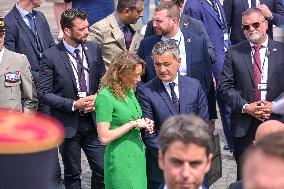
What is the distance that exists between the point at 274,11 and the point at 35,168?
315 inches

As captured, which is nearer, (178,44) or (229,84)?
(229,84)

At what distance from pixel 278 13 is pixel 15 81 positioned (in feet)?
13.7

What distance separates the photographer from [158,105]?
647 cm

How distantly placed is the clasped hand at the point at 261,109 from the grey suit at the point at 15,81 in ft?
7.24

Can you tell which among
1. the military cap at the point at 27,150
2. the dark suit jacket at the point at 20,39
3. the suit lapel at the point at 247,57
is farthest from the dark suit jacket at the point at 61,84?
the military cap at the point at 27,150

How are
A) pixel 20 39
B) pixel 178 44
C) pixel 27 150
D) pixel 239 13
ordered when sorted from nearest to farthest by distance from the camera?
1. pixel 27 150
2. pixel 178 44
3. pixel 20 39
4. pixel 239 13

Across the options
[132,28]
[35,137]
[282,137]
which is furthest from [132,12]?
[35,137]

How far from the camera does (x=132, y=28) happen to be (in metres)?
8.08

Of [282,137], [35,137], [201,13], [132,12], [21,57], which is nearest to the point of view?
[35,137]

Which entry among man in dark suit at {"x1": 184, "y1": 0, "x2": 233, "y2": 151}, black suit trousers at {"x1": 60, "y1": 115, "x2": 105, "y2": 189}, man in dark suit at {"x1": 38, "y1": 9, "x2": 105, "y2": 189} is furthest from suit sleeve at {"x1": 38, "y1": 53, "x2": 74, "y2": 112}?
man in dark suit at {"x1": 184, "y1": 0, "x2": 233, "y2": 151}

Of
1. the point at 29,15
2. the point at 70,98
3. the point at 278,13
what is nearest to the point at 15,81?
the point at 70,98

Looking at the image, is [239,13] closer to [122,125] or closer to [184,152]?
[122,125]

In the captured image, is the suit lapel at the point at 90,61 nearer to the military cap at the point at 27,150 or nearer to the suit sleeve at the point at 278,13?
the suit sleeve at the point at 278,13

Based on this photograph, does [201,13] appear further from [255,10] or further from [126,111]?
[126,111]
